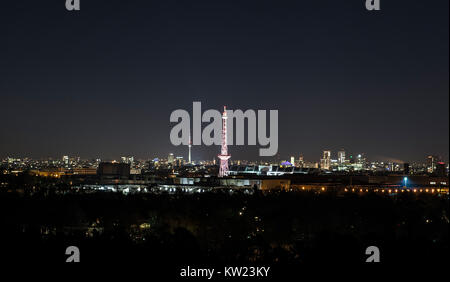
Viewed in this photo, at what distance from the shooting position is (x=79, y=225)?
32.2 meters

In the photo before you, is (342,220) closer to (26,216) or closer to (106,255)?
(106,255)

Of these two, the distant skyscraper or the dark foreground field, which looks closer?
the dark foreground field

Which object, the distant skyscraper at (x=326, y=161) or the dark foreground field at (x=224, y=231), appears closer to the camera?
the dark foreground field at (x=224, y=231)

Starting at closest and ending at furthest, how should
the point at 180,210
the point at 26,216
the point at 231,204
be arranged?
the point at 26,216 → the point at 180,210 → the point at 231,204

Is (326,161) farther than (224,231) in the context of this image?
Yes

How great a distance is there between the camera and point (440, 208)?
36906 millimetres
